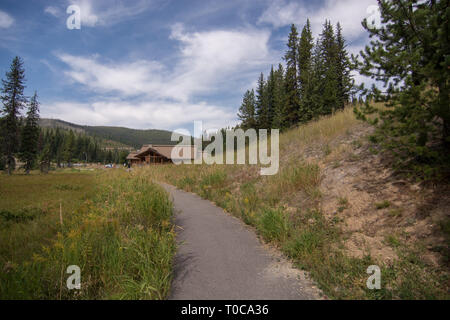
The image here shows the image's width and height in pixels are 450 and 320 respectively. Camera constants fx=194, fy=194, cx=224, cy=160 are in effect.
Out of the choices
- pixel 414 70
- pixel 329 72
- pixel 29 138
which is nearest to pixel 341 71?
pixel 329 72

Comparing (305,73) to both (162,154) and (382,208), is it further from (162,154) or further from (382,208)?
(162,154)

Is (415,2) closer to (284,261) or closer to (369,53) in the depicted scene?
(369,53)

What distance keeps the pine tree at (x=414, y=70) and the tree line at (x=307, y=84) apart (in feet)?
A: 62.8

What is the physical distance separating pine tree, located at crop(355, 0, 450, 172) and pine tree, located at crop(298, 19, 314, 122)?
20.1m

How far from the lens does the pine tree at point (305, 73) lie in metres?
23.6

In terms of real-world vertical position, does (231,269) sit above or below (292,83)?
below

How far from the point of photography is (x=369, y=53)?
414 cm

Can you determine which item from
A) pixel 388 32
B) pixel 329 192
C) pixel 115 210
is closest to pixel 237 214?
pixel 329 192

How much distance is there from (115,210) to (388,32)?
7654 mm

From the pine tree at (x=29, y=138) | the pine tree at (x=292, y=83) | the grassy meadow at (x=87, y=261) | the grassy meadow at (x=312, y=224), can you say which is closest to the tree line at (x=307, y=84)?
the pine tree at (x=292, y=83)

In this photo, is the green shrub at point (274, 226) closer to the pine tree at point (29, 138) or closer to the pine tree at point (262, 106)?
the pine tree at point (262, 106)

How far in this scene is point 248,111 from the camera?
42.1 metres

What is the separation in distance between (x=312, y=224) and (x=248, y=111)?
39377 mm

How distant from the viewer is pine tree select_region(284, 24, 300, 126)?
2770 cm
